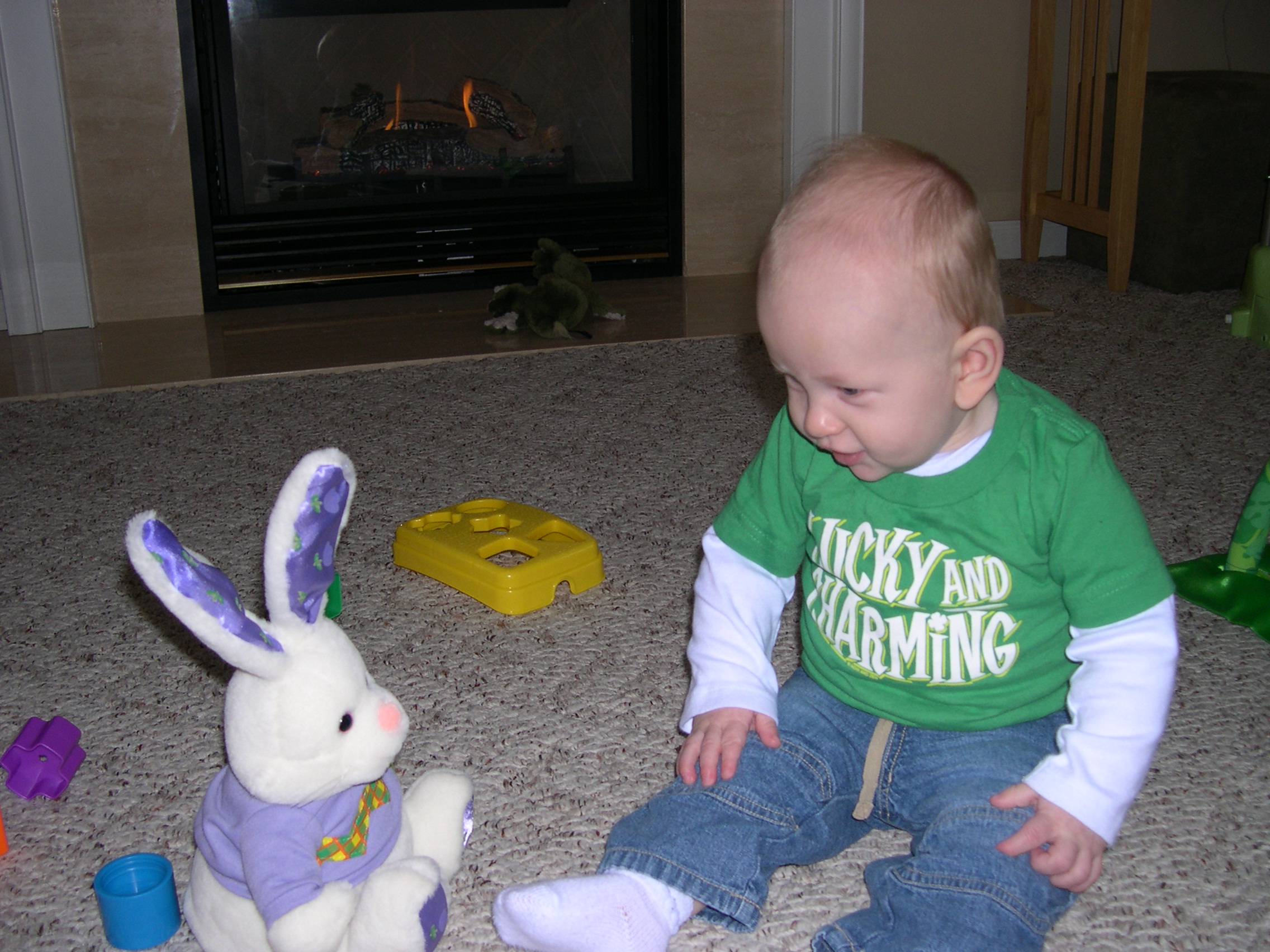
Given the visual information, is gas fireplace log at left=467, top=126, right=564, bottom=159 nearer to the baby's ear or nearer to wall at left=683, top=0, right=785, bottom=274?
wall at left=683, top=0, right=785, bottom=274

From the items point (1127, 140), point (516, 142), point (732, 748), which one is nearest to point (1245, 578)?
point (732, 748)

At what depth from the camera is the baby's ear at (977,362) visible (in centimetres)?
63

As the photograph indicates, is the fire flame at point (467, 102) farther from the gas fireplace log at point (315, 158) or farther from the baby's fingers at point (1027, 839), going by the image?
the baby's fingers at point (1027, 839)

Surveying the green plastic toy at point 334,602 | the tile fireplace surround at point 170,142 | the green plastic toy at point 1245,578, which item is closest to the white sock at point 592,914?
the green plastic toy at point 334,602

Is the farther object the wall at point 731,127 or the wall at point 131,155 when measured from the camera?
the wall at point 731,127

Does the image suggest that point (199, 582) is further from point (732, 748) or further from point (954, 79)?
point (954, 79)

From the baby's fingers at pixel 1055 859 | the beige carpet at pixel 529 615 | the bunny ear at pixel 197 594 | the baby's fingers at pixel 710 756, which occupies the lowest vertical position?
the beige carpet at pixel 529 615

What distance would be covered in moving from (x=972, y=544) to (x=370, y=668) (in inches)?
20.0

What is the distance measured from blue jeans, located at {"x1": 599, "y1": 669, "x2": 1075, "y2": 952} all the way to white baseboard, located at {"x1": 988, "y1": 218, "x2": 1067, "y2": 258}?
2.04 metres

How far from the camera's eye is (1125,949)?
26.2 inches

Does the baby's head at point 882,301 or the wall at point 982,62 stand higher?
the wall at point 982,62

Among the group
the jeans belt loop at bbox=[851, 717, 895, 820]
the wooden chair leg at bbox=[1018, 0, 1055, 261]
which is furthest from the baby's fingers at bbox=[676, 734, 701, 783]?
the wooden chair leg at bbox=[1018, 0, 1055, 261]

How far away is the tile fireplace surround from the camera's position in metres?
2.12

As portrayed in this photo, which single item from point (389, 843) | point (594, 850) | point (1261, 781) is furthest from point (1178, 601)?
point (389, 843)
